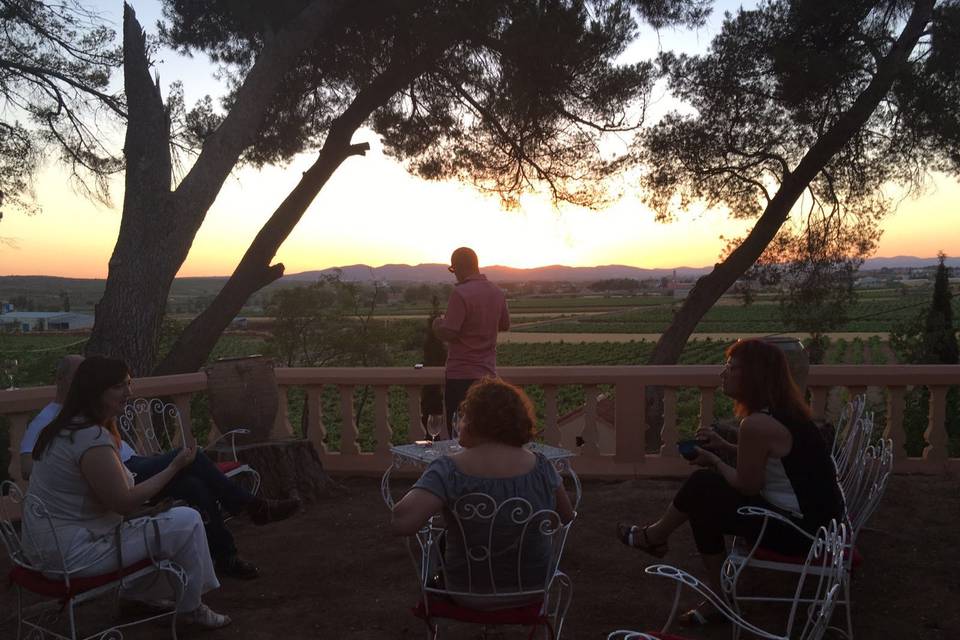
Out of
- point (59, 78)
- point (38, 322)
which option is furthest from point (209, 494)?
→ point (38, 322)

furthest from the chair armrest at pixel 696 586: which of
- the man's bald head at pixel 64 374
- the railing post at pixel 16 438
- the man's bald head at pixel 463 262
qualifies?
the railing post at pixel 16 438

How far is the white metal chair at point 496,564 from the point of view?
2.37 meters

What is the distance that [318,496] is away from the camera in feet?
17.9

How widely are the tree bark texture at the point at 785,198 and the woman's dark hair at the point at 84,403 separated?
8.70 m

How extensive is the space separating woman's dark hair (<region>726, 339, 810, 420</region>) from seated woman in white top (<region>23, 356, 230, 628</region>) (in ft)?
7.19

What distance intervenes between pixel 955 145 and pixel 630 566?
23.7 feet

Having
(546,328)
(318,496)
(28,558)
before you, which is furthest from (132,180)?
(546,328)

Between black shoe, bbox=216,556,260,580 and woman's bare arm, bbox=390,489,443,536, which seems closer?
woman's bare arm, bbox=390,489,443,536

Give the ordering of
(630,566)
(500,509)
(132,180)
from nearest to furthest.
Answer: (500,509) < (630,566) < (132,180)

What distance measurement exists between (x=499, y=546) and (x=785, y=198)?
8.83m

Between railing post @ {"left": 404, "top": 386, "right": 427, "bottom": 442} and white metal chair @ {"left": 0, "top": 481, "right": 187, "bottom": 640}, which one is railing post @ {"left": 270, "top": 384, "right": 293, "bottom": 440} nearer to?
railing post @ {"left": 404, "top": 386, "right": 427, "bottom": 442}

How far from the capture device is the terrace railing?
18.9ft

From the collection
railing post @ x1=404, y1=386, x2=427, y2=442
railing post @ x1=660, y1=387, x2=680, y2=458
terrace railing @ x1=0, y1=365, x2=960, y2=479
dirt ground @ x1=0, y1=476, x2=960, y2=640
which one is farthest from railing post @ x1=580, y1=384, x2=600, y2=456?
railing post @ x1=404, y1=386, x2=427, y2=442

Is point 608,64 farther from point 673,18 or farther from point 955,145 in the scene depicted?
point 955,145
